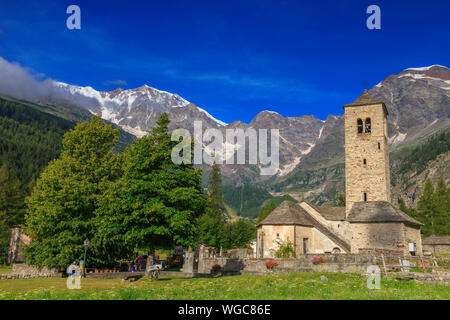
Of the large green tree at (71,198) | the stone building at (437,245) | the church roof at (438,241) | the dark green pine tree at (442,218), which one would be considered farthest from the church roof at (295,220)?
the dark green pine tree at (442,218)

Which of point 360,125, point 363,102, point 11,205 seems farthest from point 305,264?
point 11,205

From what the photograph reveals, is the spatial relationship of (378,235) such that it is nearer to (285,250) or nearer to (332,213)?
(285,250)

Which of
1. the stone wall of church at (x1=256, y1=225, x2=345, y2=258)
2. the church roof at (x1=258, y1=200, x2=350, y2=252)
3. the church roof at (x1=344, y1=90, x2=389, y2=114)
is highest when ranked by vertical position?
the church roof at (x1=344, y1=90, x2=389, y2=114)

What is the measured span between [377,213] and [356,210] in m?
2.51

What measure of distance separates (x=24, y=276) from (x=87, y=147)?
36.9 ft

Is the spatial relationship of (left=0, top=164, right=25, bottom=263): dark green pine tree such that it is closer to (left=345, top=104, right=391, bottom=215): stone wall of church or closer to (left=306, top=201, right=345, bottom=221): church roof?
(left=306, top=201, right=345, bottom=221): church roof

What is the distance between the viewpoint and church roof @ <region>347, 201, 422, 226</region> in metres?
38.8

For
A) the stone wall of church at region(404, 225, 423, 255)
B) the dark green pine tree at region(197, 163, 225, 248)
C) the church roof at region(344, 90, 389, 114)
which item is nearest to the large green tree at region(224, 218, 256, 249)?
the dark green pine tree at region(197, 163, 225, 248)

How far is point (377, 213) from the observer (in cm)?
4028

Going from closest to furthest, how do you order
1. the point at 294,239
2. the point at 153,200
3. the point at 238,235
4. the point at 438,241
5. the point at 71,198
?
the point at 153,200 < the point at 71,198 < the point at 294,239 < the point at 438,241 < the point at 238,235

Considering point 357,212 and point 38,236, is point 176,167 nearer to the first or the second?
point 38,236

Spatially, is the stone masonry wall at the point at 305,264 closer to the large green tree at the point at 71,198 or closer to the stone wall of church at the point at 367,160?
the large green tree at the point at 71,198
